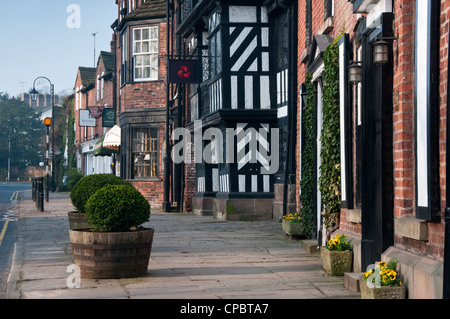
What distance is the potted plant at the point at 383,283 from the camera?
21.5 ft

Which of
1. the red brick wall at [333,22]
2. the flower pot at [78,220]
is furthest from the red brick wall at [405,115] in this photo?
the flower pot at [78,220]

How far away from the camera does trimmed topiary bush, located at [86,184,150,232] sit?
28.3ft

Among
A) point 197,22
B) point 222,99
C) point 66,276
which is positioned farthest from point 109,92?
point 66,276

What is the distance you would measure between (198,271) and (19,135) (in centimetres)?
9467

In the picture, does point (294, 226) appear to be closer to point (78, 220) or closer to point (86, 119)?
point (78, 220)

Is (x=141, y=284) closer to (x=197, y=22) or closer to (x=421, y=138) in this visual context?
(x=421, y=138)

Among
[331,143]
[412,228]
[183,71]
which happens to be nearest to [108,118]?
[183,71]

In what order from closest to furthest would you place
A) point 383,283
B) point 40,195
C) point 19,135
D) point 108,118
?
point 383,283, point 40,195, point 108,118, point 19,135

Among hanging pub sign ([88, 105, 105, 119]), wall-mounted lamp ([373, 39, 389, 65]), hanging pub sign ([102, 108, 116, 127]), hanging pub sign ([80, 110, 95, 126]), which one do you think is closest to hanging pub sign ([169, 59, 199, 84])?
hanging pub sign ([102, 108, 116, 127])

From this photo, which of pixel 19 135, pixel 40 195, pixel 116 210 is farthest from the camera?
pixel 19 135

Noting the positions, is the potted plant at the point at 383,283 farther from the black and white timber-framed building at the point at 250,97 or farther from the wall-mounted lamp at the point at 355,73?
the black and white timber-framed building at the point at 250,97

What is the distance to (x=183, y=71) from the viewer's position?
2258 centimetres

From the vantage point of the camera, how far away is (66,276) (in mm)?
8898

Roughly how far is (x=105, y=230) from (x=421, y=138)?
4.15 m
